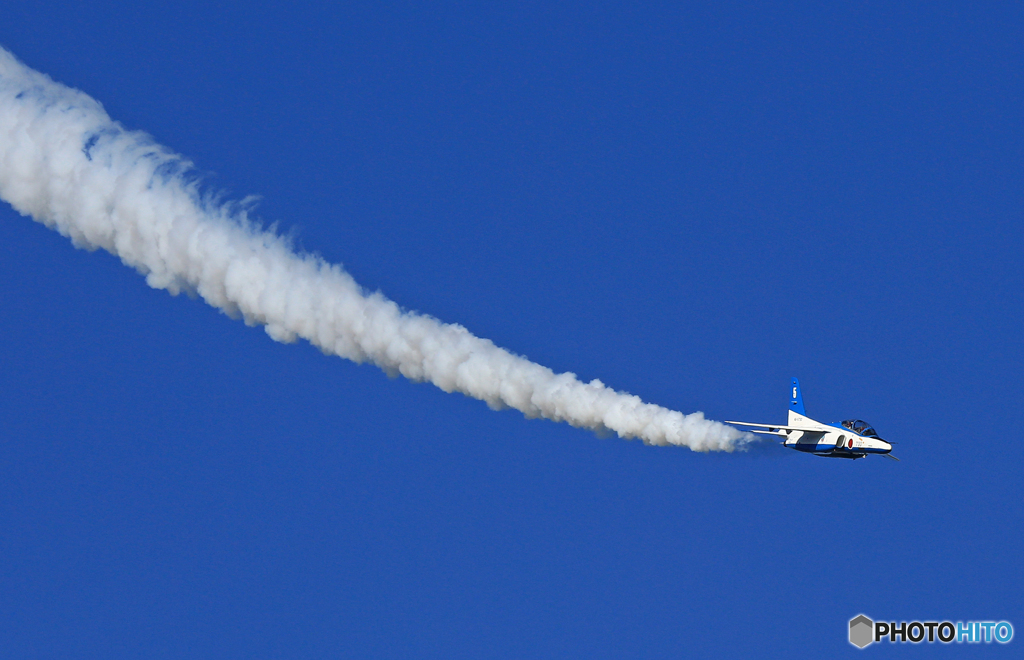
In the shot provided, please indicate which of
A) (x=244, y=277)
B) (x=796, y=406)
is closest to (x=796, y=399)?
(x=796, y=406)

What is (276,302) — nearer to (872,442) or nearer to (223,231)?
(223,231)

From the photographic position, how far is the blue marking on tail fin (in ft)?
180

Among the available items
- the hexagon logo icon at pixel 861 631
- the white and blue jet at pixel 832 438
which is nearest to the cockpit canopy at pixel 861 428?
the white and blue jet at pixel 832 438

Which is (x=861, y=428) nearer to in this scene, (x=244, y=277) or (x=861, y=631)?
(x=861, y=631)

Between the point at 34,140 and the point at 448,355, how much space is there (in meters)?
17.3

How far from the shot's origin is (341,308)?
5388 centimetres

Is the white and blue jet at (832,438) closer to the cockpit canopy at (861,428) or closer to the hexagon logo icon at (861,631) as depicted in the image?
the cockpit canopy at (861,428)

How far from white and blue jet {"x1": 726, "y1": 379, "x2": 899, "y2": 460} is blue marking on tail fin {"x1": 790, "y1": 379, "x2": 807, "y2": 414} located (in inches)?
23.2

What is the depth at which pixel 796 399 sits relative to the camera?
55.3m

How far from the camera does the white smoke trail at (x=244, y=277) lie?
50469 mm

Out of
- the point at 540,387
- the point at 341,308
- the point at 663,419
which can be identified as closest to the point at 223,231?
the point at 341,308

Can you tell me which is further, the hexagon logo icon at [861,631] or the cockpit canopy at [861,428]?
the hexagon logo icon at [861,631]

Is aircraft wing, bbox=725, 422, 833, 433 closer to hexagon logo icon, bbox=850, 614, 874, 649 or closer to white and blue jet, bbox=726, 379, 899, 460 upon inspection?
white and blue jet, bbox=726, 379, 899, 460

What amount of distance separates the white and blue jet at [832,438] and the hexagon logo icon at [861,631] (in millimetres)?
7281
